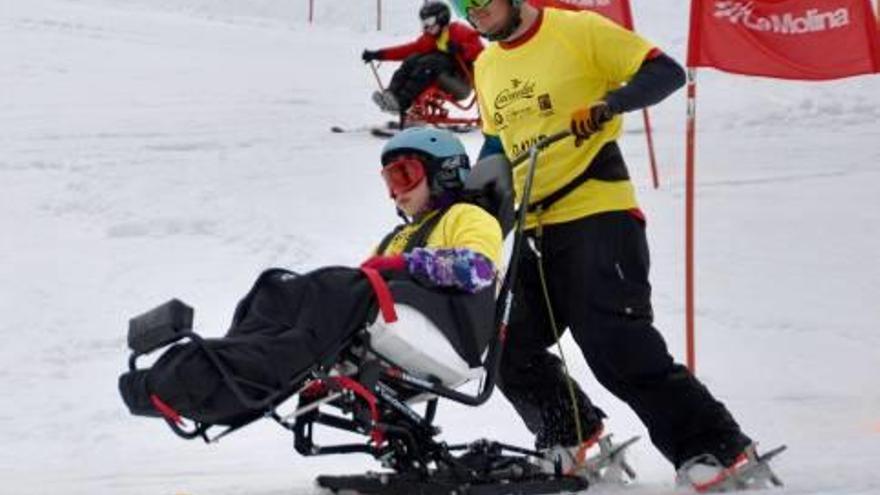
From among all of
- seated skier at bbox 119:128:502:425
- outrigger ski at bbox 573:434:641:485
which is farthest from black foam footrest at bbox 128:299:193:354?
outrigger ski at bbox 573:434:641:485

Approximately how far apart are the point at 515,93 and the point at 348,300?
1280 millimetres

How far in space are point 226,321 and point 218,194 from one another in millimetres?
3074

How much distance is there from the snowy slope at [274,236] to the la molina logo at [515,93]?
137 centimetres

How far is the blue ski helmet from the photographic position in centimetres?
485

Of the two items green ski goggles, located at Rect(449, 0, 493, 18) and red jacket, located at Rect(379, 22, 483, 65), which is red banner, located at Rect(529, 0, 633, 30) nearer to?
red jacket, located at Rect(379, 22, 483, 65)

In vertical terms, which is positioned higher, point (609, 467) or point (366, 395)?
point (366, 395)

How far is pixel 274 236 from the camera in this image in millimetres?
10383

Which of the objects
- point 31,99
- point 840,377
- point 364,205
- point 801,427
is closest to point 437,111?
point 364,205

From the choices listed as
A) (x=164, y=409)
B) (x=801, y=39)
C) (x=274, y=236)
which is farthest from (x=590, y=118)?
(x=274, y=236)

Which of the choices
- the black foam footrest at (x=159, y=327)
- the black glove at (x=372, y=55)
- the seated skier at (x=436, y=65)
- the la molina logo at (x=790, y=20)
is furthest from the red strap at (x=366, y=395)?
the black glove at (x=372, y=55)

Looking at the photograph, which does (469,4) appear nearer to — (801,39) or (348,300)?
(348,300)

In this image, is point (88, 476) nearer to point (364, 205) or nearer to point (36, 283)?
point (36, 283)

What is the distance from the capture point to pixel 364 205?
11328 mm

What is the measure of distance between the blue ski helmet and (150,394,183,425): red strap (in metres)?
1.28
